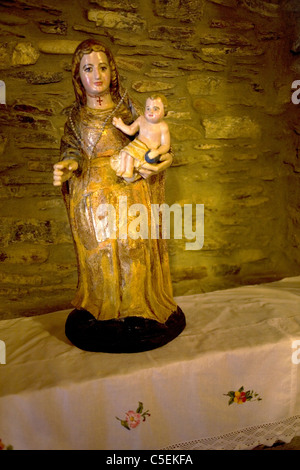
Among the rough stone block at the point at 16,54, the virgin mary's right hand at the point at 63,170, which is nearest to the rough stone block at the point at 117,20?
the rough stone block at the point at 16,54

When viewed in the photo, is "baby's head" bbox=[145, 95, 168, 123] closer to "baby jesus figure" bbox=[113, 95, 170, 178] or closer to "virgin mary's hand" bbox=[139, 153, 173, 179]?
"baby jesus figure" bbox=[113, 95, 170, 178]

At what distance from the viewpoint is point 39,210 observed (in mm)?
1607

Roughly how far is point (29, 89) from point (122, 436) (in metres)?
1.26

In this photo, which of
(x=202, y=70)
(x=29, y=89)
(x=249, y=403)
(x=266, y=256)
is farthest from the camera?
(x=266, y=256)

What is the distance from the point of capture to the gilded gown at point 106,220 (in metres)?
1.17

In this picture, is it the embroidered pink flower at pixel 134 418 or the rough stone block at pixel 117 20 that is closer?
the embroidered pink flower at pixel 134 418

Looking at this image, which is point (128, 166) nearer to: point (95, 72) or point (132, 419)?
point (95, 72)

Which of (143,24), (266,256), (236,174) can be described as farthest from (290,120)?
(143,24)

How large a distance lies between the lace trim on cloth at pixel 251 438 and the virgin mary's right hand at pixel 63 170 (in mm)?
795

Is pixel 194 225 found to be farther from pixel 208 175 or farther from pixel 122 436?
pixel 122 436

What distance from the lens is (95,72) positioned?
109 cm

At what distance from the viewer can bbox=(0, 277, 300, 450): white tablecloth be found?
1011 mm

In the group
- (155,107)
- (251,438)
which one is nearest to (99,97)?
(155,107)

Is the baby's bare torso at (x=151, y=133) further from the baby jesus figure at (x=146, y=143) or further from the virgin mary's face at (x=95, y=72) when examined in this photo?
the virgin mary's face at (x=95, y=72)
